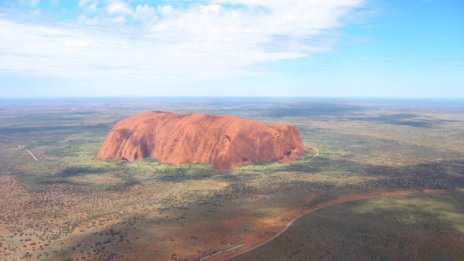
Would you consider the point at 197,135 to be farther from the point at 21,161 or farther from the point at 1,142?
the point at 1,142

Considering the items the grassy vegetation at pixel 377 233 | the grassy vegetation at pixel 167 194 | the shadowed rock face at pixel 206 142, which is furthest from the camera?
the shadowed rock face at pixel 206 142

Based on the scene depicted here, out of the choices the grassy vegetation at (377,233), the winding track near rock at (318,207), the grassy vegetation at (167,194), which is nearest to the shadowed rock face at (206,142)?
the grassy vegetation at (167,194)

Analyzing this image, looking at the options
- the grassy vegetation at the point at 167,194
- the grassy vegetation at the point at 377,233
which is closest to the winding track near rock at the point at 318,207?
the grassy vegetation at the point at 377,233


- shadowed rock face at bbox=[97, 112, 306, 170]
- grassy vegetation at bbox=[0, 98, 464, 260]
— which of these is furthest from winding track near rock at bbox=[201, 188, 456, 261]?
shadowed rock face at bbox=[97, 112, 306, 170]

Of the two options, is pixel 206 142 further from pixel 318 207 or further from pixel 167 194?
pixel 318 207

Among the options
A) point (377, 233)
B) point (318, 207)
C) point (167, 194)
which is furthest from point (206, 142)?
point (377, 233)

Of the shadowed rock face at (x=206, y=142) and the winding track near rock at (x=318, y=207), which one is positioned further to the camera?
the shadowed rock face at (x=206, y=142)

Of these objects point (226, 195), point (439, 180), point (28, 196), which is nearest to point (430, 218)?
point (439, 180)

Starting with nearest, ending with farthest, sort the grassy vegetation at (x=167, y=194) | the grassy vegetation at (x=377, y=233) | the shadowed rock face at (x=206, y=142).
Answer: the grassy vegetation at (x=377, y=233), the grassy vegetation at (x=167, y=194), the shadowed rock face at (x=206, y=142)

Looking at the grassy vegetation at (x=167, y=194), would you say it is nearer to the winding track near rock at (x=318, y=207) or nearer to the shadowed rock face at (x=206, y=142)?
the winding track near rock at (x=318, y=207)

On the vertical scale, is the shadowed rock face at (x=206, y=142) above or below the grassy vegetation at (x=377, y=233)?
above
